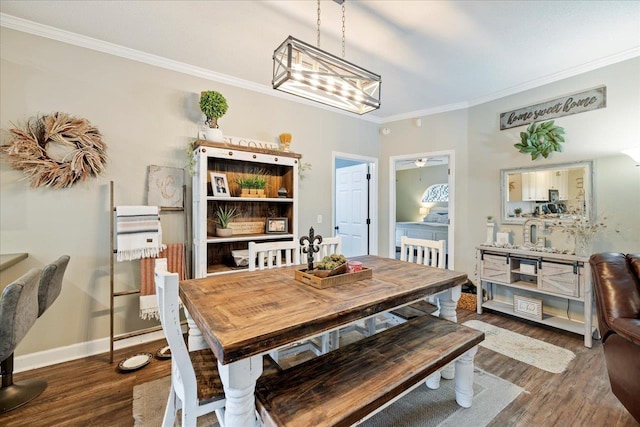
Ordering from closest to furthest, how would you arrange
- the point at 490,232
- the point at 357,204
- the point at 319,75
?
the point at 319,75
the point at 490,232
the point at 357,204

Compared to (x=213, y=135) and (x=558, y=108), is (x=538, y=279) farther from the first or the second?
(x=213, y=135)

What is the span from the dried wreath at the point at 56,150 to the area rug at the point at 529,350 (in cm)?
409

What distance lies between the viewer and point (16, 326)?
4.96ft

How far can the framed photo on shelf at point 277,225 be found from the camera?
3221 millimetres

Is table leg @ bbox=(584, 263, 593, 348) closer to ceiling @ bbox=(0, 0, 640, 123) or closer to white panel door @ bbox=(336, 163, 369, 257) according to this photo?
ceiling @ bbox=(0, 0, 640, 123)

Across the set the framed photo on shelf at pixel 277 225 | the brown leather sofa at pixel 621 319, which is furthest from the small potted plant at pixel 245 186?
the brown leather sofa at pixel 621 319

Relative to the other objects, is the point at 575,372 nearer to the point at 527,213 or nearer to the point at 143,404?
the point at 527,213

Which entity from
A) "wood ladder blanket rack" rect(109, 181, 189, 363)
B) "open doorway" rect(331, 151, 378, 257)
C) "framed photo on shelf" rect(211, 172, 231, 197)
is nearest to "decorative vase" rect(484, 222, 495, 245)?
"open doorway" rect(331, 151, 378, 257)

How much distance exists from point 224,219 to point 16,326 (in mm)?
1701

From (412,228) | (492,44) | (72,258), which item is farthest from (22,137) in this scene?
(412,228)

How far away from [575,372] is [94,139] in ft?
15.0

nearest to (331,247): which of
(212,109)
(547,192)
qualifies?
(212,109)

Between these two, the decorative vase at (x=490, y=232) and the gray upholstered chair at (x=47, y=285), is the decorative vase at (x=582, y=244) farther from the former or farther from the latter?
the gray upholstered chair at (x=47, y=285)

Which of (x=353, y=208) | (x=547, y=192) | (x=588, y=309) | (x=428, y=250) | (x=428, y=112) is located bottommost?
(x=588, y=309)
